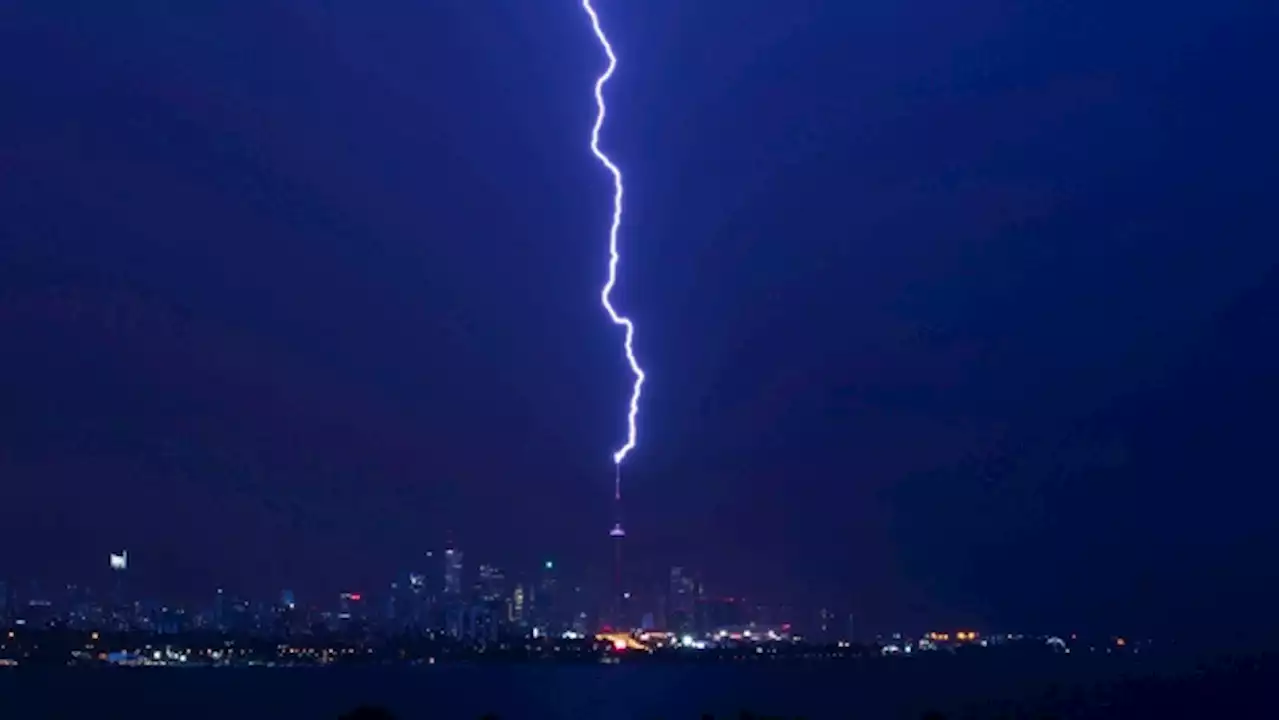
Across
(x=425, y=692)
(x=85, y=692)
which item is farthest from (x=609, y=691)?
(x=85, y=692)

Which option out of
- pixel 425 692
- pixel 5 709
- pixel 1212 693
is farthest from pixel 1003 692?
pixel 5 709

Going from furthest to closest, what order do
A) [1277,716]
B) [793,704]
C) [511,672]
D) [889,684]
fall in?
[511,672], [889,684], [793,704], [1277,716]

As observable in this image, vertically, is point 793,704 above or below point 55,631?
below

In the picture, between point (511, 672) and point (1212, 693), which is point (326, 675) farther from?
point (1212, 693)

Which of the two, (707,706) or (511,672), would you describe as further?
(511,672)

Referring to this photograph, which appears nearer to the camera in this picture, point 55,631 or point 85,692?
point 85,692

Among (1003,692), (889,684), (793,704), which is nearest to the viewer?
(793,704)

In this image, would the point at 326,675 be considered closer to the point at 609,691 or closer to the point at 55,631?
the point at 55,631
